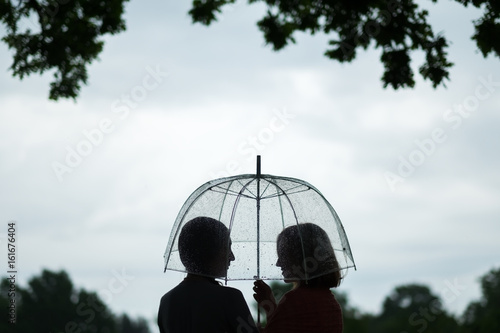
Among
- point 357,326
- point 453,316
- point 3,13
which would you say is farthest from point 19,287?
point 3,13

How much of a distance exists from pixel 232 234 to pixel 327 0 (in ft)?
12.5

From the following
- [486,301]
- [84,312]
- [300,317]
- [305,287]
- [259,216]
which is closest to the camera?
[300,317]

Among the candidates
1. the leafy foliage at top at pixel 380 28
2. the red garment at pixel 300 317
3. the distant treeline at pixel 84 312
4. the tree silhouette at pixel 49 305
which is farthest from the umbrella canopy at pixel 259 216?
the tree silhouette at pixel 49 305

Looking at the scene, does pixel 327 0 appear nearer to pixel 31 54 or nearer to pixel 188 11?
pixel 188 11

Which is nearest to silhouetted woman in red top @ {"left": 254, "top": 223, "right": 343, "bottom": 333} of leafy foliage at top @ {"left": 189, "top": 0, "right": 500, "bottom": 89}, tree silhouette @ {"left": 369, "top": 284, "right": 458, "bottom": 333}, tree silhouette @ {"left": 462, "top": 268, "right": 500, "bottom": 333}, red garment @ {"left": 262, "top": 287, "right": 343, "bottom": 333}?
red garment @ {"left": 262, "top": 287, "right": 343, "bottom": 333}

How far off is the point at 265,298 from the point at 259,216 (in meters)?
0.84

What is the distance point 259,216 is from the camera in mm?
6230

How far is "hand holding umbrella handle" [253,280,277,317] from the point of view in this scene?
221 inches

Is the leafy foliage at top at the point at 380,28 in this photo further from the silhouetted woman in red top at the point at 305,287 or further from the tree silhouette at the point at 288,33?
the silhouetted woman in red top at the point at 305,287

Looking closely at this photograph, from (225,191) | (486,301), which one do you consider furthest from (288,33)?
(486,301)

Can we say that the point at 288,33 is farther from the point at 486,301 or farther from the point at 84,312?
the point at 486,301

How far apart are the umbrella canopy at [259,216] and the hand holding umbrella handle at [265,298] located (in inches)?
5.7

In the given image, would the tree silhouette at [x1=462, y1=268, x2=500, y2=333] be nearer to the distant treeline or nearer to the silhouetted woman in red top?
the distant treeline

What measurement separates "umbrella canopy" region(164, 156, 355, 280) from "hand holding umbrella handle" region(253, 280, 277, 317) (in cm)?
14
